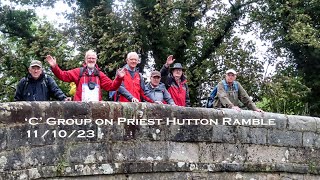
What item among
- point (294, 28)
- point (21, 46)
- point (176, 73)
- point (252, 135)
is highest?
point (294, 28)

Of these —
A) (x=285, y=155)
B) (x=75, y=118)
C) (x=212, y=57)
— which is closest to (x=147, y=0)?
(x=212, y=57)

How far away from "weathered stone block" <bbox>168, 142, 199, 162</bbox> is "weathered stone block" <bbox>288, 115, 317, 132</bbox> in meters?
1.48

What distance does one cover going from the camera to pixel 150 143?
679cm

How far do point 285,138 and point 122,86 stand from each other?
2.24 meters

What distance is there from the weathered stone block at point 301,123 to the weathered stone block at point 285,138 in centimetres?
7

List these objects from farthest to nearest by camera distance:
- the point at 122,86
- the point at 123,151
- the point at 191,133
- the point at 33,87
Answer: the point at 122,86
the point at 191,133
the point at 33,87
the point at 123,151

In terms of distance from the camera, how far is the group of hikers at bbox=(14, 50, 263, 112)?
6.91m

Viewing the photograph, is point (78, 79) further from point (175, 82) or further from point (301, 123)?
point (301, 123)

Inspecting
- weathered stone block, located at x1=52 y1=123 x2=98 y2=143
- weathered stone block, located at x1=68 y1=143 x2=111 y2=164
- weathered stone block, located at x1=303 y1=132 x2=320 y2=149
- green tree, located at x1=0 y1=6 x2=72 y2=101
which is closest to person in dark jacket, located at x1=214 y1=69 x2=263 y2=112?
weathered stone block, located at x1=303 y1=132 x2=320 y2=149

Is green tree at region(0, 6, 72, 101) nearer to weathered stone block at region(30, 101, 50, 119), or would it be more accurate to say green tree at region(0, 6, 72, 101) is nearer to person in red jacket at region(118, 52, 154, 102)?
person in red jacket at region(118, 52, 154, 102)

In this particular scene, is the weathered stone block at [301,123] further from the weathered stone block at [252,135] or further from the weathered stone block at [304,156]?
the weathered stone block at [252,135]

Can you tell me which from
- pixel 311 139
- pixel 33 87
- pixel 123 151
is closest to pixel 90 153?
pixel 123 151

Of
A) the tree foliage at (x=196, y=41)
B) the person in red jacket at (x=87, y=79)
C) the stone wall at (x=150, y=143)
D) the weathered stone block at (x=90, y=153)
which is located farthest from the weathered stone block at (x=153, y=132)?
the tree foliage at (x=196, y=41)

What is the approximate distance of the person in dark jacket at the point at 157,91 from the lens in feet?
25.6
